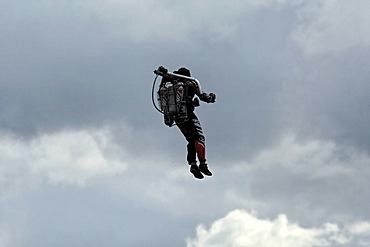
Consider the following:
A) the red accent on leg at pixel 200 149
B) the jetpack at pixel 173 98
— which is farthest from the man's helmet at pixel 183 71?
the red accent on leg at pixel 200 149

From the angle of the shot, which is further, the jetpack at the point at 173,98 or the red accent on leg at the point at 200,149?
the red accent on leg at the point at 200,149

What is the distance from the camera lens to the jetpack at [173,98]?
4178 centimetres

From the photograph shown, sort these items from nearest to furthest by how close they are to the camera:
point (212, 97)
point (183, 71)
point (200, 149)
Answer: point (212, 97)
point (183, 71)
point (200, 149)

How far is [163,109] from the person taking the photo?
42250mm

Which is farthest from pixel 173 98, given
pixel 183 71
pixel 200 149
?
pixel 200 149

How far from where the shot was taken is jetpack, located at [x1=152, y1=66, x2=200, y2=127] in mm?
41781

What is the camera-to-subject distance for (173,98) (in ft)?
137

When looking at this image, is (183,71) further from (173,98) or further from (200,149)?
(200,149)

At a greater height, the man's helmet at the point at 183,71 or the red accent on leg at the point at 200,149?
the man's helmet at the point at 183,71

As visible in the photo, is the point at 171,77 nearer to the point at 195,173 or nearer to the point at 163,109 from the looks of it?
the point at 163,109

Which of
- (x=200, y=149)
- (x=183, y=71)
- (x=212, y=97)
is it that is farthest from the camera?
(x=200, y=149)

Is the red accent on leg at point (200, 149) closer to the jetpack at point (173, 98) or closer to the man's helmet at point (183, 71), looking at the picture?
the jetpack at point (173, 98)

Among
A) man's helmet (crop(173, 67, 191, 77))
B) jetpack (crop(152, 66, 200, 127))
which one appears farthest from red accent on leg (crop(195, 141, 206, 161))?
man's helmet (crop(173, 67, 191, 77))

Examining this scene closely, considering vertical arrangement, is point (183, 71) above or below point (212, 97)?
above
